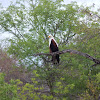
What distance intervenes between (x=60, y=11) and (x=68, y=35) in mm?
2206

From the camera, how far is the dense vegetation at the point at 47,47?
353 inches

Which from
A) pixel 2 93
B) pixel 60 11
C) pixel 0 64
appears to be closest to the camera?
pixel 2 93

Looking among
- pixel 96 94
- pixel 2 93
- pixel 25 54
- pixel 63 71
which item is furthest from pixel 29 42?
pixel 96 94

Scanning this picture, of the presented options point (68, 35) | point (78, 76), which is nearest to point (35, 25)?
point (68, 35)

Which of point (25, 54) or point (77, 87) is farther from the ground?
point (25, 54)

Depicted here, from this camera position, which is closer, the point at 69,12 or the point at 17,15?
the point at 69,12

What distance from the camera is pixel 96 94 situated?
6941 millimetres

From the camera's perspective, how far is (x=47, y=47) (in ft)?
33.5

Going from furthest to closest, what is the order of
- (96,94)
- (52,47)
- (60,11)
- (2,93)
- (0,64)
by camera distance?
(0,64), (60,11), (52,47), (96,94), (2,93)

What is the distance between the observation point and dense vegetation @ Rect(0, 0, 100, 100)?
898cm

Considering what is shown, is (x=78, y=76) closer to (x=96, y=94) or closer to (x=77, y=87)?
(x=77, y=87)

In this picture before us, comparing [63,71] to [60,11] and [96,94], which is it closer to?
[96,94]

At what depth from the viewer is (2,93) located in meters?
6.34

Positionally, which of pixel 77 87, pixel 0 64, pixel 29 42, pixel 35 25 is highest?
pixel 35 25
